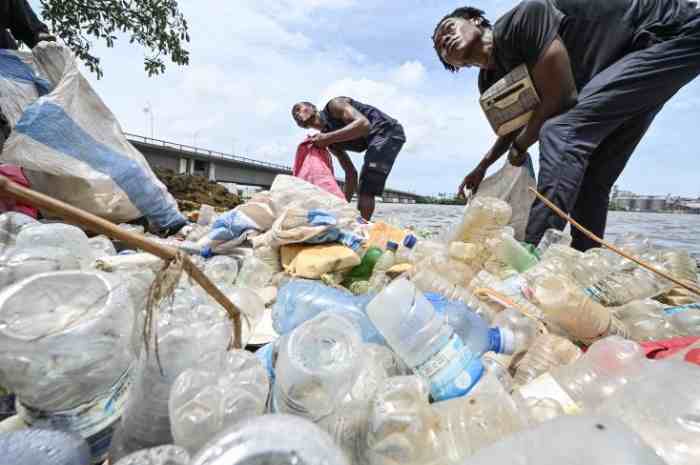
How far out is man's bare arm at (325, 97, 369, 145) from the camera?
135 inches

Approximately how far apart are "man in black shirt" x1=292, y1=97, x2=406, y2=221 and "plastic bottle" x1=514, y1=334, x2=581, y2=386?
2.86 meters

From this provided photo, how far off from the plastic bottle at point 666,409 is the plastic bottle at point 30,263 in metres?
1.26

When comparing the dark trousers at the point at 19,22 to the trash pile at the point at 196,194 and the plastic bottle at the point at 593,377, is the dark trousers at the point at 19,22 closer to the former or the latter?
the trash pile at the point at 196,194

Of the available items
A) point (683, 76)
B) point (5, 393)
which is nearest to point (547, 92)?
point (683, 76)

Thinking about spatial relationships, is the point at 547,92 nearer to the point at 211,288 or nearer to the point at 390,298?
the point at 390,298

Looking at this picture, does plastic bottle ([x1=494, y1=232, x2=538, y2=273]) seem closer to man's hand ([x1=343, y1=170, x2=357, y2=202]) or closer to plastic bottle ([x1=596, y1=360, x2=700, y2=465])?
plastic bottle ([x1=596, y1=360, x2=700, y2=465])

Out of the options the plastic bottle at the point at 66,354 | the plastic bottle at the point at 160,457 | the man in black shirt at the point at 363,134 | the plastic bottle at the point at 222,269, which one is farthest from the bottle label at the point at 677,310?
the man in black shirt at the point at 363,134

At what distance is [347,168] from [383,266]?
8.94 feet

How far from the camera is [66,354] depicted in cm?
53

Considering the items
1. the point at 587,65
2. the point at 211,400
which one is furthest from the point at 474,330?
the point at 587,65

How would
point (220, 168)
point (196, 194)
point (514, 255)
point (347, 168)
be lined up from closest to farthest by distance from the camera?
point (514, 255) < point (347, 168) < point (196, 194) < point (220, 168)

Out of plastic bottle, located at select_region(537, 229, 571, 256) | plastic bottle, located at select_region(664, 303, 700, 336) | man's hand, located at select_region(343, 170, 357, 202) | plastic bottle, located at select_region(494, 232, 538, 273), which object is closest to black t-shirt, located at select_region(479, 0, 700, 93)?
plastic bottle, located at select_region(537, 229, 571, 256)

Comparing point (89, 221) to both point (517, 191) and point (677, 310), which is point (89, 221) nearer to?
point (677, 310)

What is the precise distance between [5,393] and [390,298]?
2.49 ft
